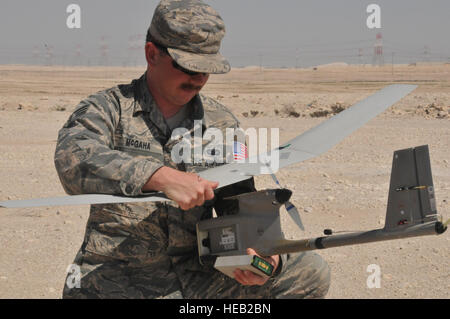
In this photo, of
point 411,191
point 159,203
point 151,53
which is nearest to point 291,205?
point 411,191

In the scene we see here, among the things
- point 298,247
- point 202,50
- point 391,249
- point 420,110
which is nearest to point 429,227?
point 298,247

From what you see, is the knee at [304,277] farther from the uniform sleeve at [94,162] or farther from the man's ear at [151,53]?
the man's ear at [151,53]

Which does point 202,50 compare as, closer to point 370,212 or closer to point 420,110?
point 370,212

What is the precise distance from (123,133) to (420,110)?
14.7m

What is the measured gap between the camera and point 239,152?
126 inches

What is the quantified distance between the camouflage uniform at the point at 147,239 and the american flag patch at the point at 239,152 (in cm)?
13

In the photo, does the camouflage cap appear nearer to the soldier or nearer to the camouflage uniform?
the soldier

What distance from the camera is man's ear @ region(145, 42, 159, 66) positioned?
2974mm

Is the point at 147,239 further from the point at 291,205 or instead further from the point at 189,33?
the point at 189,33

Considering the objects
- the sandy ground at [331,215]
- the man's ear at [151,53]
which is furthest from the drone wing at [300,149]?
the sandy ground at [331,215]

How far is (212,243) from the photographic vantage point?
2992 mm

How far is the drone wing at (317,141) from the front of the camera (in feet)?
8.41

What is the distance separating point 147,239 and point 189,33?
992mm

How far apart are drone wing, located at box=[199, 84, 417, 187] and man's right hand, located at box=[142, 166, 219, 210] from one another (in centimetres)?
9
